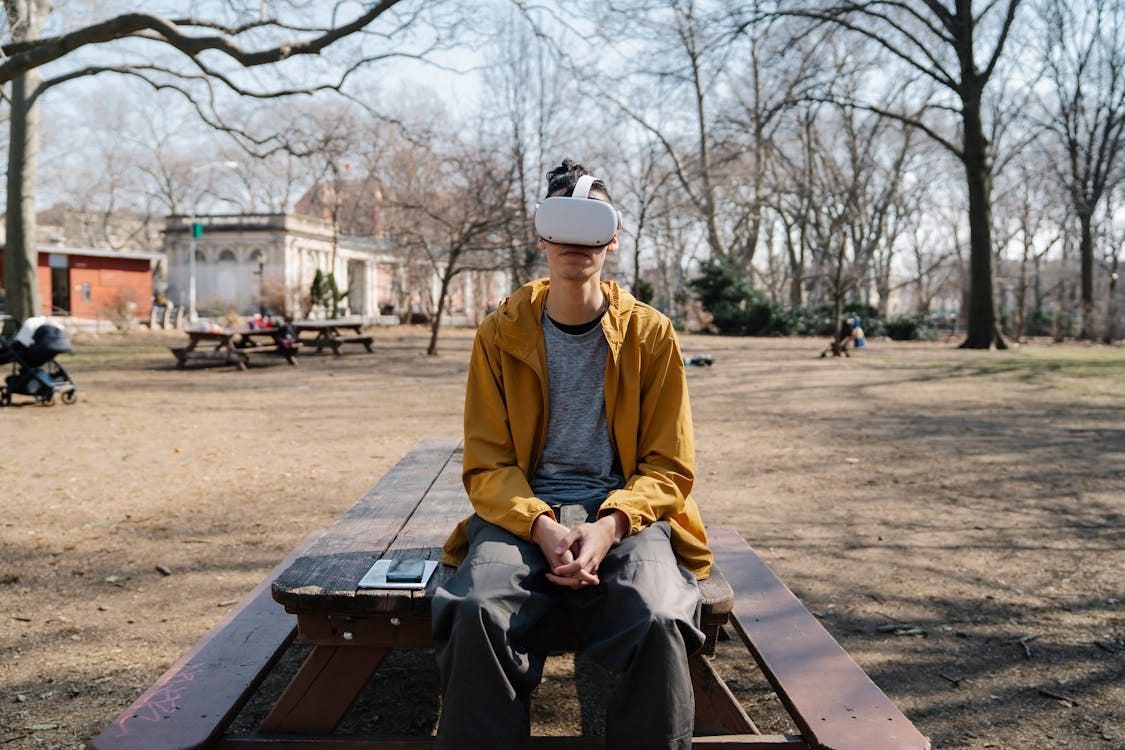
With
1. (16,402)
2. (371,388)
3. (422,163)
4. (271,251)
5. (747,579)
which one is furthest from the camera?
(271,251)

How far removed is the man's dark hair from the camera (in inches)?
98.3

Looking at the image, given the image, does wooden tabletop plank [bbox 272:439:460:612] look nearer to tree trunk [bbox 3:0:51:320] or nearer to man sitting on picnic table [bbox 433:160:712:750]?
man sitting on picnic table [bbox 433:160:712:750]

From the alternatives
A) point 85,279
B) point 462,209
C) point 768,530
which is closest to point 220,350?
point 462,209

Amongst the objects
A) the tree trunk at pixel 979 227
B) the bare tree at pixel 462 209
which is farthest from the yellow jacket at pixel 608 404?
the tree trunk at pixel 979 227

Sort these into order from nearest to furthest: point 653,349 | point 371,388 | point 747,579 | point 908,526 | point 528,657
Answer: point 528,657 → point 653,349 → point 747,579 → point 908,526 → point 371,388

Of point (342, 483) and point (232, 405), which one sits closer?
point (342, 483)

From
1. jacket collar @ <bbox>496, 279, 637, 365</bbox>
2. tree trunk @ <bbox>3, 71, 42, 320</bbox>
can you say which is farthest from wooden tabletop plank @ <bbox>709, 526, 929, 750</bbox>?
tree trunk @ <bbox>3, 71, 42, 320</bbox>

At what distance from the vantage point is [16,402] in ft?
38.0

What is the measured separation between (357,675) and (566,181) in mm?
1423

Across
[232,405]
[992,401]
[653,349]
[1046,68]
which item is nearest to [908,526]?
[653,349]

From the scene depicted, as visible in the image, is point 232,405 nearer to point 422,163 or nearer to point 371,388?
point 371,388

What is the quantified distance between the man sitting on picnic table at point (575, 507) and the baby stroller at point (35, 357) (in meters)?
9.87

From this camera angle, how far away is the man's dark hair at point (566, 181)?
2.50m

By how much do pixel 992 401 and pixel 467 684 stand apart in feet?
37.6
